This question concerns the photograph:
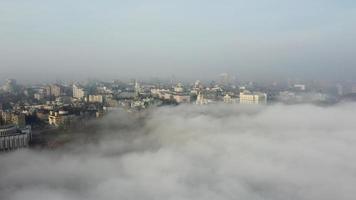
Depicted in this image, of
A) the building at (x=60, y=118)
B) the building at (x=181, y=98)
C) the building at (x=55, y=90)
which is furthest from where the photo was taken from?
the building at (x=55, y=90)

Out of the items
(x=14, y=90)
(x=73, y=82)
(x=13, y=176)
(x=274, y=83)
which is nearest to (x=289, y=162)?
(x=13, y=176)

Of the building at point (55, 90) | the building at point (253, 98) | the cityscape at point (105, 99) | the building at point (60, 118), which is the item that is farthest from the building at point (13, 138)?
the building at point (55, 90)

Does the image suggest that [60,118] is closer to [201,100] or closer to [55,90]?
[201,100]

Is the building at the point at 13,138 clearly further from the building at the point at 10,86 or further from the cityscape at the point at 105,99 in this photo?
the building at the point at 10,86

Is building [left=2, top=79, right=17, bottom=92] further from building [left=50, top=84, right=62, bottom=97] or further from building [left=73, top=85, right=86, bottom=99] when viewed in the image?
building [left=73, top=85, right=86, bottom=99]

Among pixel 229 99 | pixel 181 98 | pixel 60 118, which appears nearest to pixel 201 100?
pixel 181 98

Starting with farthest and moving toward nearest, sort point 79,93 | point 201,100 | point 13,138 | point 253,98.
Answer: point 79,93
point 201,100
point 253,98
point 13,138
